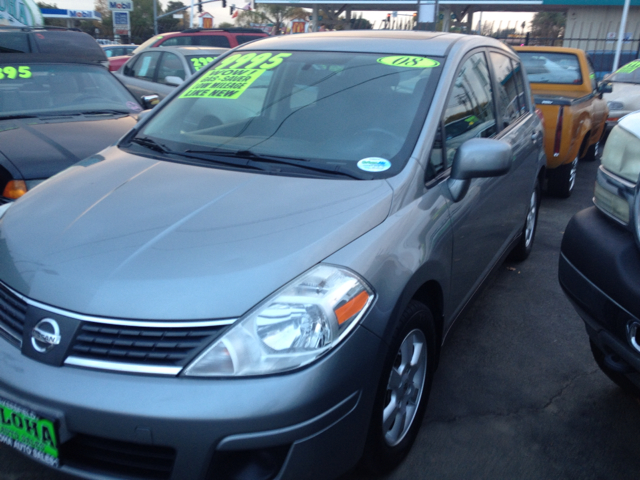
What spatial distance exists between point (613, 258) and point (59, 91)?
5142 mm

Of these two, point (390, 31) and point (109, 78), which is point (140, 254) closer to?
point (390, 31)

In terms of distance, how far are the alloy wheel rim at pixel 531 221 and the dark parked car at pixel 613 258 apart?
1987 millimetres

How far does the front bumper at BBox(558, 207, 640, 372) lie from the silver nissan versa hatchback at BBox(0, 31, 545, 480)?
45 cm

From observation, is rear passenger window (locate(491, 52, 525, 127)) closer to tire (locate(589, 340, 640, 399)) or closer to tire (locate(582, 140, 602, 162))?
tire (locate(589, 340, 640, 399))

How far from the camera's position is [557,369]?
120 inches

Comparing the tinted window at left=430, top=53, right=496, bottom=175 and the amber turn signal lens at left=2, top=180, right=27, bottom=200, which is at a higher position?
the tinted window at left=430, top=53, right=496, bottom=175

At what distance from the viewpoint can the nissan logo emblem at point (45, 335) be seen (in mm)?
1691

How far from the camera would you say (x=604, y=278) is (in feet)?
6.97

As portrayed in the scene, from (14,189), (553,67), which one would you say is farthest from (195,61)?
(14,189)

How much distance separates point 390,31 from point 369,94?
88cm

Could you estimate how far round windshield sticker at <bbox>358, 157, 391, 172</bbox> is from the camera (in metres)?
2.33

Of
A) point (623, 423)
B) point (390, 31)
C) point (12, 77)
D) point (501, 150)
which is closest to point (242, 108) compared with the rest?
point (390, 31)

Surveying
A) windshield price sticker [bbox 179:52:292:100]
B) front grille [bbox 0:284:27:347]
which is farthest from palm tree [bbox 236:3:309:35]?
front grille [bbox 0:284:27:347]

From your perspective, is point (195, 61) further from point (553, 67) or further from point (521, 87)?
point (521, 87)
